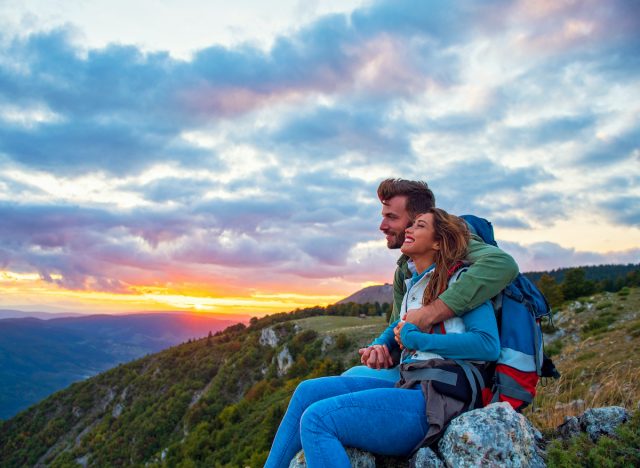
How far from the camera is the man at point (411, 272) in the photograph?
3.30 meters

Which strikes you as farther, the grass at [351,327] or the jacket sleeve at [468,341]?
the grass at [351,327]

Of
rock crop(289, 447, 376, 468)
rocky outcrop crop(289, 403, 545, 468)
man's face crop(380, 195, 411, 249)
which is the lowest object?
rock crop(289, 447, 376, 468)

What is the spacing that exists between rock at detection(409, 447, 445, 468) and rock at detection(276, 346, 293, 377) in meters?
44.9

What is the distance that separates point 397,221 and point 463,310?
1.75m

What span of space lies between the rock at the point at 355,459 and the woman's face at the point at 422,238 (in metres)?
1.61

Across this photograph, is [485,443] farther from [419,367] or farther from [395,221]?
[395,221]

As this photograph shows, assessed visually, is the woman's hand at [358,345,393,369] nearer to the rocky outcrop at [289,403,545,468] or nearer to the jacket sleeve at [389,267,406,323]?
the jacket sleeve at [389,267,406,323]

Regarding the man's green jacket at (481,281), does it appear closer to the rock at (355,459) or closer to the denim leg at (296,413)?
the denim leg at (296,413)

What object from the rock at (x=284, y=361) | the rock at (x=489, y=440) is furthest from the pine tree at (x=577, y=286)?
the rock at (x=489, y=440)

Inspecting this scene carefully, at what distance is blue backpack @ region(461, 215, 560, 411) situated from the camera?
339 centimetres

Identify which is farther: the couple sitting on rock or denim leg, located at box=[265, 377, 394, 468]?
denim leg, located at box=[265, 377, 394, 468]

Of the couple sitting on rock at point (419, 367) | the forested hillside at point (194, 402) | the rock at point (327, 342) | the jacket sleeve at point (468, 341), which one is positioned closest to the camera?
the couple sitting on rock at point (419, 367)

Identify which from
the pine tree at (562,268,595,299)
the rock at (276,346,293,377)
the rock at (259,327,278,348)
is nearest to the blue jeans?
the pine tree at (562,268,595,299)

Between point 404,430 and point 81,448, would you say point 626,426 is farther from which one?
point 81,448
